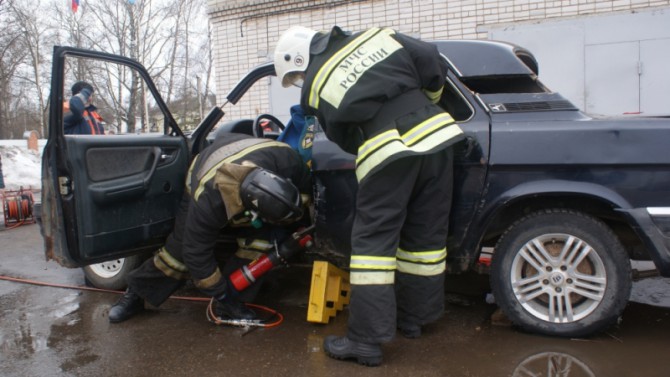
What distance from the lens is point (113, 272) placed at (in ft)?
13.7

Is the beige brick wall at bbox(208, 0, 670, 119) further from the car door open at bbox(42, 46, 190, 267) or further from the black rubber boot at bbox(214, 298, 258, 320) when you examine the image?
the black rubber boot at bbox(214, 298, 258, 320)

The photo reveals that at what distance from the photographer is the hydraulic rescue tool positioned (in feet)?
10.9

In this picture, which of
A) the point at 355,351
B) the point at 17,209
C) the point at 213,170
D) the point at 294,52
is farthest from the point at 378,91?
the point at 17,209

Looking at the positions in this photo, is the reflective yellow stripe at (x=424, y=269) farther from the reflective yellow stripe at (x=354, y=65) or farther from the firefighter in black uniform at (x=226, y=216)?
the reflective yellow stripe at (x=354, y=65)

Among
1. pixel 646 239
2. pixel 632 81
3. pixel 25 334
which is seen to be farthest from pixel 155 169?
pixel 632 81

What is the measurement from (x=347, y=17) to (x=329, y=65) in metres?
6.03

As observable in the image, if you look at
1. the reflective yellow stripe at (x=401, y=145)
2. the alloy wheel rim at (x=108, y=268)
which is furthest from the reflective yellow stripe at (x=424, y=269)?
the alloy wheel rim at (x=108, y=268)

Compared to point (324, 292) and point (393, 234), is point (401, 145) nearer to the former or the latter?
point (393, 234)

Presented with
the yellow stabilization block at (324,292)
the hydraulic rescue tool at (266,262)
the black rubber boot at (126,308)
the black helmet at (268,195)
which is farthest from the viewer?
the black rubber boot at (126,308)

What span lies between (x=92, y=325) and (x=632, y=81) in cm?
685

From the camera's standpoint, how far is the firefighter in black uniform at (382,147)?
2.49 meters

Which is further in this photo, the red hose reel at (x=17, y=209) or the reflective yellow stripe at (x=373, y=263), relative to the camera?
the red hose reel at (x=17, y=209)

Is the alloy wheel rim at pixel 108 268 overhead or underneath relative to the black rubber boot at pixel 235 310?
overhead

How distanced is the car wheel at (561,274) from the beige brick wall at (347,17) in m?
5.32
